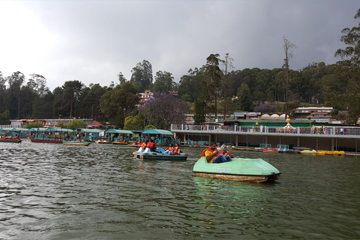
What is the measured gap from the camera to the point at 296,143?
45875 millimetres

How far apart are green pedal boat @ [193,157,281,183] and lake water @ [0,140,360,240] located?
421 millimetres

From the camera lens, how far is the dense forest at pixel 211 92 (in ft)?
147

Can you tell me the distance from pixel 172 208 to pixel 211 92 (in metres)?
58.2

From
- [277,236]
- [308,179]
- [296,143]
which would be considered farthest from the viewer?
[296,143]

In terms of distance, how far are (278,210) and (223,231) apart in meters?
2.98

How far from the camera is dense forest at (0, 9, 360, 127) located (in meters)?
44.8

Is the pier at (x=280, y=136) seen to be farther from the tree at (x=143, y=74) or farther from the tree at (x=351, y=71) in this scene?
the tree at (x=143, y=74)

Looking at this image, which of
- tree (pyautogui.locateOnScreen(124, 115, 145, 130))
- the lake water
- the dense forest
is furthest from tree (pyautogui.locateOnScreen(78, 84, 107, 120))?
the lake water

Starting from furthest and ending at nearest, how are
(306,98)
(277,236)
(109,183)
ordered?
(306,98), (109,183), (277,236)

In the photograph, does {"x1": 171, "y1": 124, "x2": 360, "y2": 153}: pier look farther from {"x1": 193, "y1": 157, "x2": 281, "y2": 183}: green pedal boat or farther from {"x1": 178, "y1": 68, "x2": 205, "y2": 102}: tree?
{"x1": 178, "y1": 68, "x2": 205, "y2": 102}: tree

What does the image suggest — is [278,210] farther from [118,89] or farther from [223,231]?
[118,89]

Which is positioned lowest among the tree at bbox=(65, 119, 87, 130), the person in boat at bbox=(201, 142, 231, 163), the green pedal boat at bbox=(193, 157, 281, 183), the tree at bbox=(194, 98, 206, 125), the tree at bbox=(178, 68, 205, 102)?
the green pedal boat at bbox=(193, 157, 281, 183)

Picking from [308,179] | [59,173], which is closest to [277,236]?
[308,179]

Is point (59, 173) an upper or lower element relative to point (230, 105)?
lower
